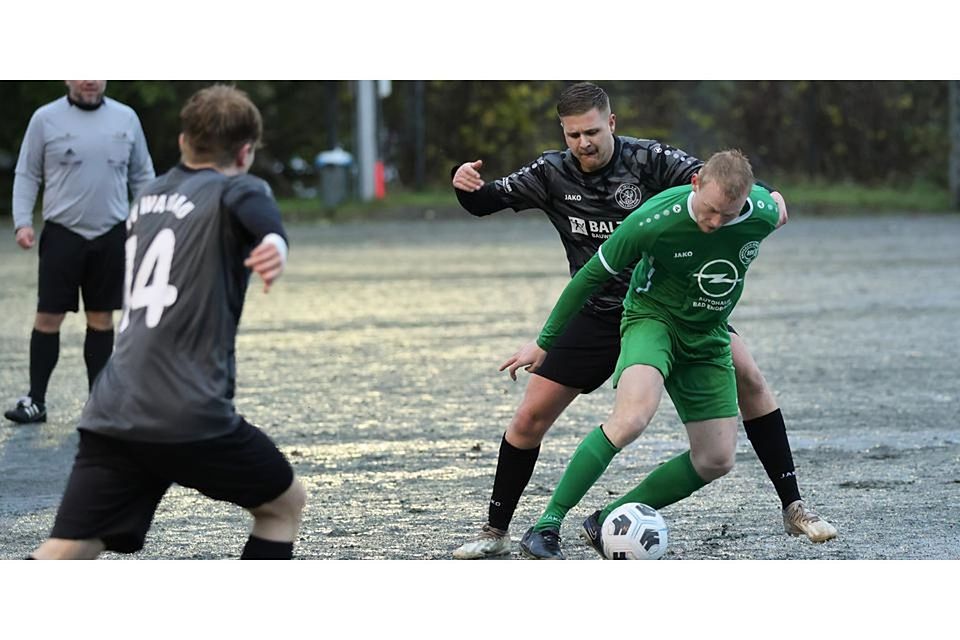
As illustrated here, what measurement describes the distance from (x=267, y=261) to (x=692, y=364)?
220 centimetres

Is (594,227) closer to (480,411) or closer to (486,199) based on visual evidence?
(486,199)

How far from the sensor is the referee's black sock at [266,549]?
4.92 m

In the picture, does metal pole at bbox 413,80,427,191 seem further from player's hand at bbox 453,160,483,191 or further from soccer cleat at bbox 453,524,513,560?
soccer cleat at bbox 453,524,513,560

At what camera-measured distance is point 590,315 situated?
642 centimetres

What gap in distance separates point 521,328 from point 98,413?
332 inches

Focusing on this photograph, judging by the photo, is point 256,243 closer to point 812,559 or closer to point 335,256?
point 812,559

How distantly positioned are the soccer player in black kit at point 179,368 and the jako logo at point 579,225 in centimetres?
195

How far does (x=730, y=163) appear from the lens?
5734 mm

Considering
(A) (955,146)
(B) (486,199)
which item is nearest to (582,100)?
(B) (486,199)

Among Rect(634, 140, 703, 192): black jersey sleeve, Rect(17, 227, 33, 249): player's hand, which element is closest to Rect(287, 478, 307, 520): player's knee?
Rect(634, 140, 703, 192): black jersey sleeve

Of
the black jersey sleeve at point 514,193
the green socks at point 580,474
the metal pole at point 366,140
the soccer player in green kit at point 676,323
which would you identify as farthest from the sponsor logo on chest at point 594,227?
the metal pole at point 366,140

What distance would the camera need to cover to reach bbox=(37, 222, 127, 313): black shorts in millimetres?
9227

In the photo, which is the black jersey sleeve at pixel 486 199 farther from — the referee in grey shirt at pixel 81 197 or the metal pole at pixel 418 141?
the metal pole at pixel 418 141

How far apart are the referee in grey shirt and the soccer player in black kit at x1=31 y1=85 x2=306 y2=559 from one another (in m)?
4.60
